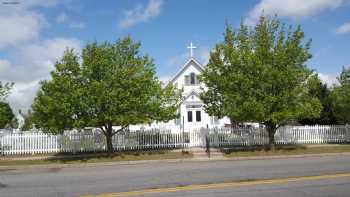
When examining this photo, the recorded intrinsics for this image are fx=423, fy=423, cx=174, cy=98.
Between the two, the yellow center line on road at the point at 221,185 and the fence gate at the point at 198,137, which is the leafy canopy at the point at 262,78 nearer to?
the fence gate at the point at 198,137

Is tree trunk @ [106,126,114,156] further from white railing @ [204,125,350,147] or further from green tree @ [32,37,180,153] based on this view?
white railing @ [204,125,350,147]

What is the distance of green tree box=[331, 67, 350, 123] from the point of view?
85.2 feet

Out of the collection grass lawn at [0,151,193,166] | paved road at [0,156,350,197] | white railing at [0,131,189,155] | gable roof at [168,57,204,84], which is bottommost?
grass lawn at [0,151,193,166]

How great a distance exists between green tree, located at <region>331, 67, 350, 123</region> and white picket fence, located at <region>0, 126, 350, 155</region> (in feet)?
6.03

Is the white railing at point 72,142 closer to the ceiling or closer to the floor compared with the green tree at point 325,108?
closer to the floor

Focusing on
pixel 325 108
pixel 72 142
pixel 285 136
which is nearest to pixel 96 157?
pixel 72 142

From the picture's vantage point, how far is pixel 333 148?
2302 centimetres

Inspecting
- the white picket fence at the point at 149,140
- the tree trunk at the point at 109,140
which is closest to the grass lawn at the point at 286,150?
the white picket fence at the point at 149,140

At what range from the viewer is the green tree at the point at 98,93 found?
20.0 m

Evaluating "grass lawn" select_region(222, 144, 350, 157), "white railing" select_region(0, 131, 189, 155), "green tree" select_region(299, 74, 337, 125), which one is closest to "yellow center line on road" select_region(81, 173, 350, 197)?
"grass lawn" select_region(222, 144, 350, 157)

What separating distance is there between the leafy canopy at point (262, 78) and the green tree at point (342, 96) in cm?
483

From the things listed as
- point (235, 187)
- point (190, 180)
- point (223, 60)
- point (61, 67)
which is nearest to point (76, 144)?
point (61, 67)

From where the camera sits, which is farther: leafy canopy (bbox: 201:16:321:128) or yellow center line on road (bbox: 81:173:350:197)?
leafy canopy (bbox: 201:16:321:128)

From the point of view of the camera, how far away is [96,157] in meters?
21.8
